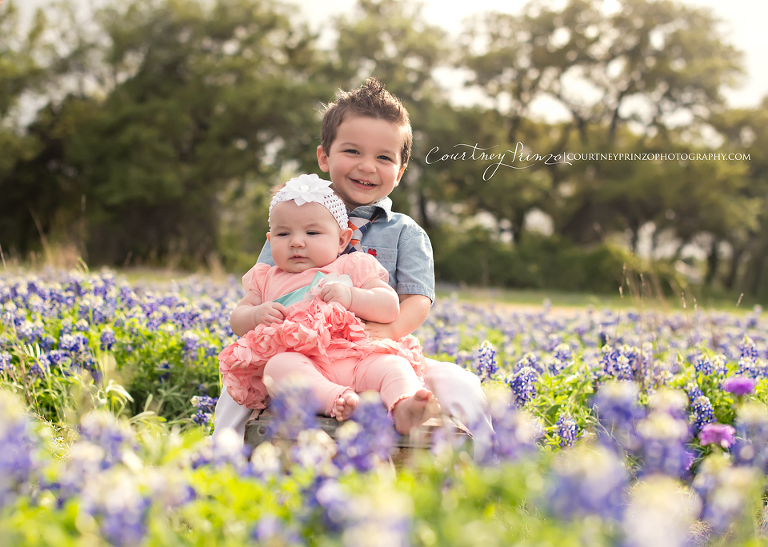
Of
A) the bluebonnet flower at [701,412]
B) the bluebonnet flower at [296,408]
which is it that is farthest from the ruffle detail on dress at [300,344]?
the bluebonnet flower at [701,412]

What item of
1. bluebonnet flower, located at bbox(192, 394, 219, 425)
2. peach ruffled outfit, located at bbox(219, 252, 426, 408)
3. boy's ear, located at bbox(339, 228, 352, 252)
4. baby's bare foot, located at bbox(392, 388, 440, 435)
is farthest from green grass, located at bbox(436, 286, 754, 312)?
bluebonnet flower, located at bbox(192, 394, 219, 425)

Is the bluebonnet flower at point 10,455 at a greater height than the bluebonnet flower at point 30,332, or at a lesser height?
greater

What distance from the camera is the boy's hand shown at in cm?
258

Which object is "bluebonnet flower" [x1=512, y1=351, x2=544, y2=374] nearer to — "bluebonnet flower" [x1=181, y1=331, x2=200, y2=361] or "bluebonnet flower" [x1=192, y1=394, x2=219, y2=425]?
"bluebonnet flower" [x1=192, y1=394, x2=219, y2=425]

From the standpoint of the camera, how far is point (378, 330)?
2.61m

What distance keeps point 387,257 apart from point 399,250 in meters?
0.08

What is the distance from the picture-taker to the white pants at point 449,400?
240 cm

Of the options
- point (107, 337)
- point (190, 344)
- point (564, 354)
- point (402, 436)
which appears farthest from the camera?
point (564, 354)

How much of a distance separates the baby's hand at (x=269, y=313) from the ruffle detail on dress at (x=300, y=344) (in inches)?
1.4

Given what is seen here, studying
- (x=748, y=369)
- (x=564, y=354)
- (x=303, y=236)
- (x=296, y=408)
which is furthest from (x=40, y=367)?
(x=748, y=369)

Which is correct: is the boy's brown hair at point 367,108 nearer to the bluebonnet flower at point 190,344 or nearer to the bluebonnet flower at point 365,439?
the bluebonnet flower at point 190,344

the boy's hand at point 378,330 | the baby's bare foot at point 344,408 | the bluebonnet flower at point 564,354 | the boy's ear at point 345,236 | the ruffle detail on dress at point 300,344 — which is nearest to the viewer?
the baby's bare foot at point 344,408

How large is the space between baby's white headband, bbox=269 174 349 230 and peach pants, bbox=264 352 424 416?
28.5 inches

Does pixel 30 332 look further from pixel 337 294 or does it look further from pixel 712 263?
pixel 712 263
